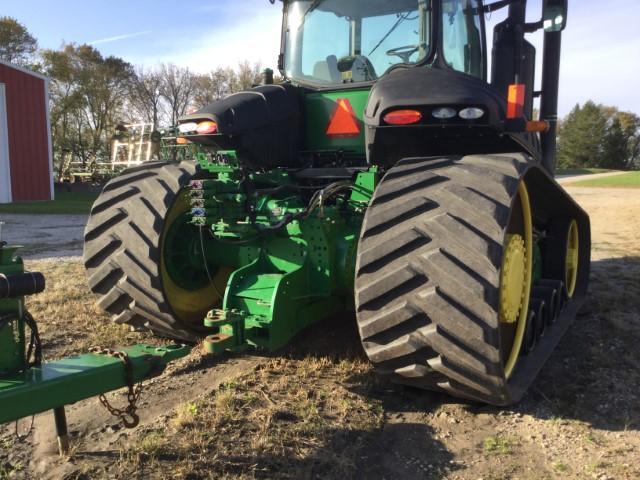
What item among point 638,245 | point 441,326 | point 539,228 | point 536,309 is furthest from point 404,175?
point 638,245

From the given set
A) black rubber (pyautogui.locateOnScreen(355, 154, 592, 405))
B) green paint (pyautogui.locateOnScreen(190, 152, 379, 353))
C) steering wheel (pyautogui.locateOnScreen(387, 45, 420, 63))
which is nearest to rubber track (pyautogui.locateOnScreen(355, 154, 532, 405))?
black rubber (pyautogui.locateOnScreen(355, 154, 592, 405))

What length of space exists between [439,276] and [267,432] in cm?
116

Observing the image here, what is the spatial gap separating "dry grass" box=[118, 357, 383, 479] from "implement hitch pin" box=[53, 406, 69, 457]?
28cm

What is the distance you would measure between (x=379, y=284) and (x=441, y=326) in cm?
35

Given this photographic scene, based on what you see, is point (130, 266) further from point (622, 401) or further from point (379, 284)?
point (622, 401)

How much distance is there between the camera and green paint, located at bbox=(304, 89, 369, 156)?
4.03 metres

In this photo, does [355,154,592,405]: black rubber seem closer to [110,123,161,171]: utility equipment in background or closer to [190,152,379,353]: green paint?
[190,152,379,353]: green paint

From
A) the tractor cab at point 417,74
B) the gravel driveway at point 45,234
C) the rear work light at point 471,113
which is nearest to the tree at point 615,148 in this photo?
the gravel driveway at point 45,234

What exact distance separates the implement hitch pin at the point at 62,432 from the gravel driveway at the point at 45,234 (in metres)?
6.45

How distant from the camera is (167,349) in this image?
2699 millimetres

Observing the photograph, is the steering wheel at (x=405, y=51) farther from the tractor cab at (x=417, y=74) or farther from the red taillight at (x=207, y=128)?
the red taillight at (x=207, y=128)

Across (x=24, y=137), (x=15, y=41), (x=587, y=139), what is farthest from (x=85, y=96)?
(x=587, y=139)

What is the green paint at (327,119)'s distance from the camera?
13.2 feet

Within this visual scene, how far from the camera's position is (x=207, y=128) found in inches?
150
